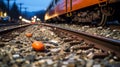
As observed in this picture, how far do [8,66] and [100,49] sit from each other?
197cm

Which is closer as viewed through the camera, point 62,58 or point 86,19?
point 62,58

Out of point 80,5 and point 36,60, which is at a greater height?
point 80,5

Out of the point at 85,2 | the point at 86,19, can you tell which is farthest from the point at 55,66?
the point at 86,19

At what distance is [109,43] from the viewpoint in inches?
191

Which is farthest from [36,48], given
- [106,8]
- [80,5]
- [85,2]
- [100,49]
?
[80,5]

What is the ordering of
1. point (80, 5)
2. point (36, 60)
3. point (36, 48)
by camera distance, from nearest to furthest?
point (36, 60)
point (36, 48)
point (80, 5)

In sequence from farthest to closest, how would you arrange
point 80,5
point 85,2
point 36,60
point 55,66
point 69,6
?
point 69,6 → point 80,5 → point 85,2 → point 36,60 → point 55,66

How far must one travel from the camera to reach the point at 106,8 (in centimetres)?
954

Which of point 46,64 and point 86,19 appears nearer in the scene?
point 46,64

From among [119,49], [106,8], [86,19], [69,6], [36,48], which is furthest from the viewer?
[69,6]

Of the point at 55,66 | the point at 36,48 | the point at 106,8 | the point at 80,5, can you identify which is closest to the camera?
the point at 55,66

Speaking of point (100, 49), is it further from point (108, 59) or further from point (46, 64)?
point (46, 64)

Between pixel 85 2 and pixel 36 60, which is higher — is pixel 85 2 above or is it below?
above

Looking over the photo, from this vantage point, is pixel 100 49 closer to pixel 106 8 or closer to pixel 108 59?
pixel 108 59
